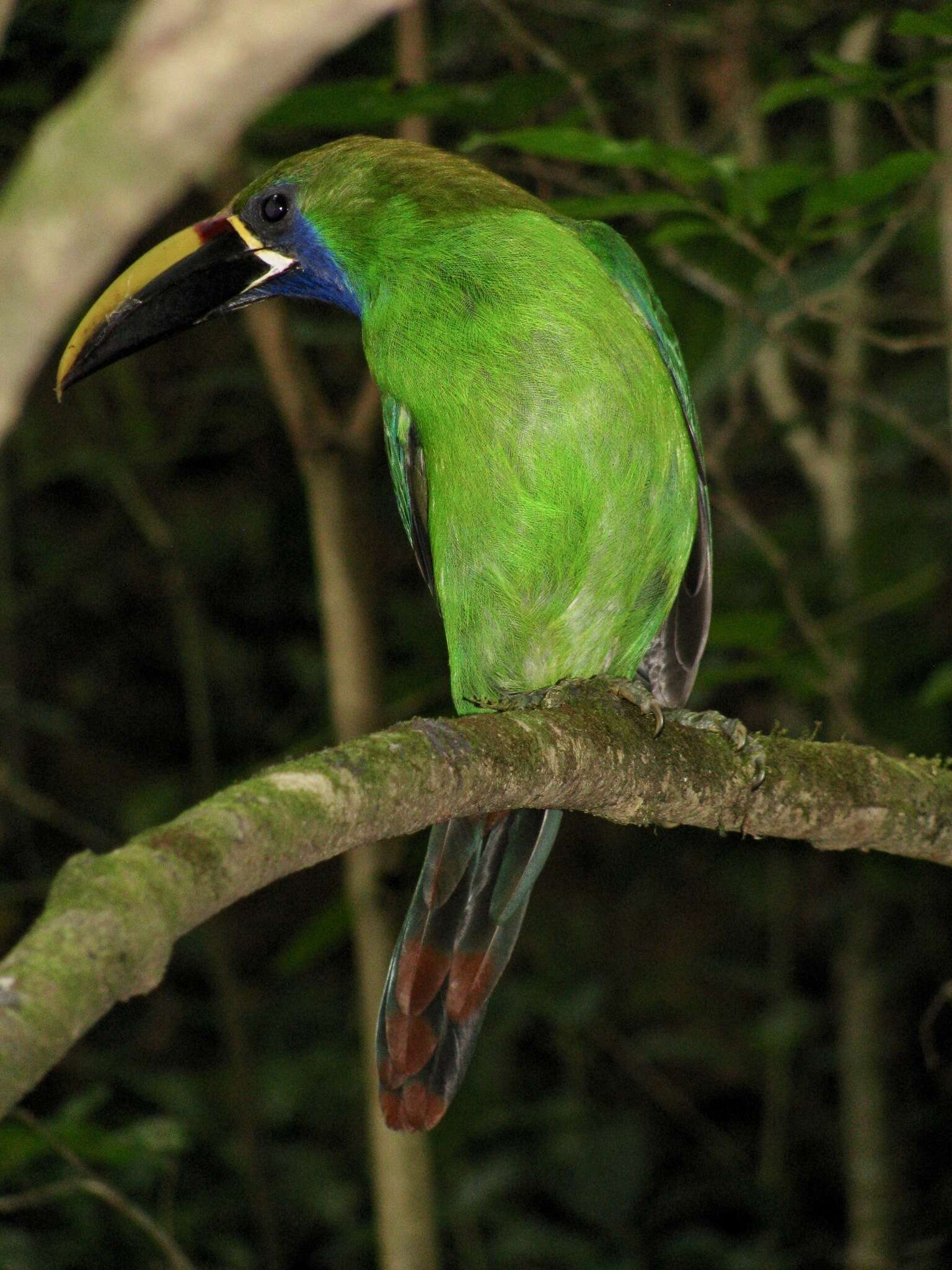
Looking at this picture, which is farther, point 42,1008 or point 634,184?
point 634,184

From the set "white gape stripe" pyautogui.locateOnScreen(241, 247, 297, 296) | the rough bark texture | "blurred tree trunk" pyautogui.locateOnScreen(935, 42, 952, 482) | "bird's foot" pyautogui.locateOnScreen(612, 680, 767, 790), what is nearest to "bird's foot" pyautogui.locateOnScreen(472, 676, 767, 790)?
"bird's foot" pyautogui.locateOnScreen(612, 680, 767, 790)

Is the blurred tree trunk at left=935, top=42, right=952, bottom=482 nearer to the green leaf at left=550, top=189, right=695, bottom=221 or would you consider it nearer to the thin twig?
the green leaf at left=550, top=189, right=695, bottom=221

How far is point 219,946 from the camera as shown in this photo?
4.55 m

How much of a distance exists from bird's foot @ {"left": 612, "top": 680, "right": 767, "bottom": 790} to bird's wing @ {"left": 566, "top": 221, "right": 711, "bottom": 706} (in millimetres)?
791

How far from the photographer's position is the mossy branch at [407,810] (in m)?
1.02

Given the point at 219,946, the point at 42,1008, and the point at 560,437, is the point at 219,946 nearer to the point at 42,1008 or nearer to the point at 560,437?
Answer: the point at 560,437

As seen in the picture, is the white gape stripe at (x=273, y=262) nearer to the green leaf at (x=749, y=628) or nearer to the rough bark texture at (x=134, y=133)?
the green leaf at (x=749, y=628)

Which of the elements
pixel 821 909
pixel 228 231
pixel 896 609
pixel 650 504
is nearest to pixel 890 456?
pixel 896 609

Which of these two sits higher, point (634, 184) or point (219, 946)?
point (634, 184)

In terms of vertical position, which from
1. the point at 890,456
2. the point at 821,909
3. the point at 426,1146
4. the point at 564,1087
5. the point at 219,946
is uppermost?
the point at 890,456

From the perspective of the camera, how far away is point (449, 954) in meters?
2.66

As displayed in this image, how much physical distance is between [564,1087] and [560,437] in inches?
168

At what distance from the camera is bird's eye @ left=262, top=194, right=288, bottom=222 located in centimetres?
308

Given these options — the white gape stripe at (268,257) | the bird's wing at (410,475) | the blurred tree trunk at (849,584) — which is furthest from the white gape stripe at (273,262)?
the blurred tree trunk at (849,584)
